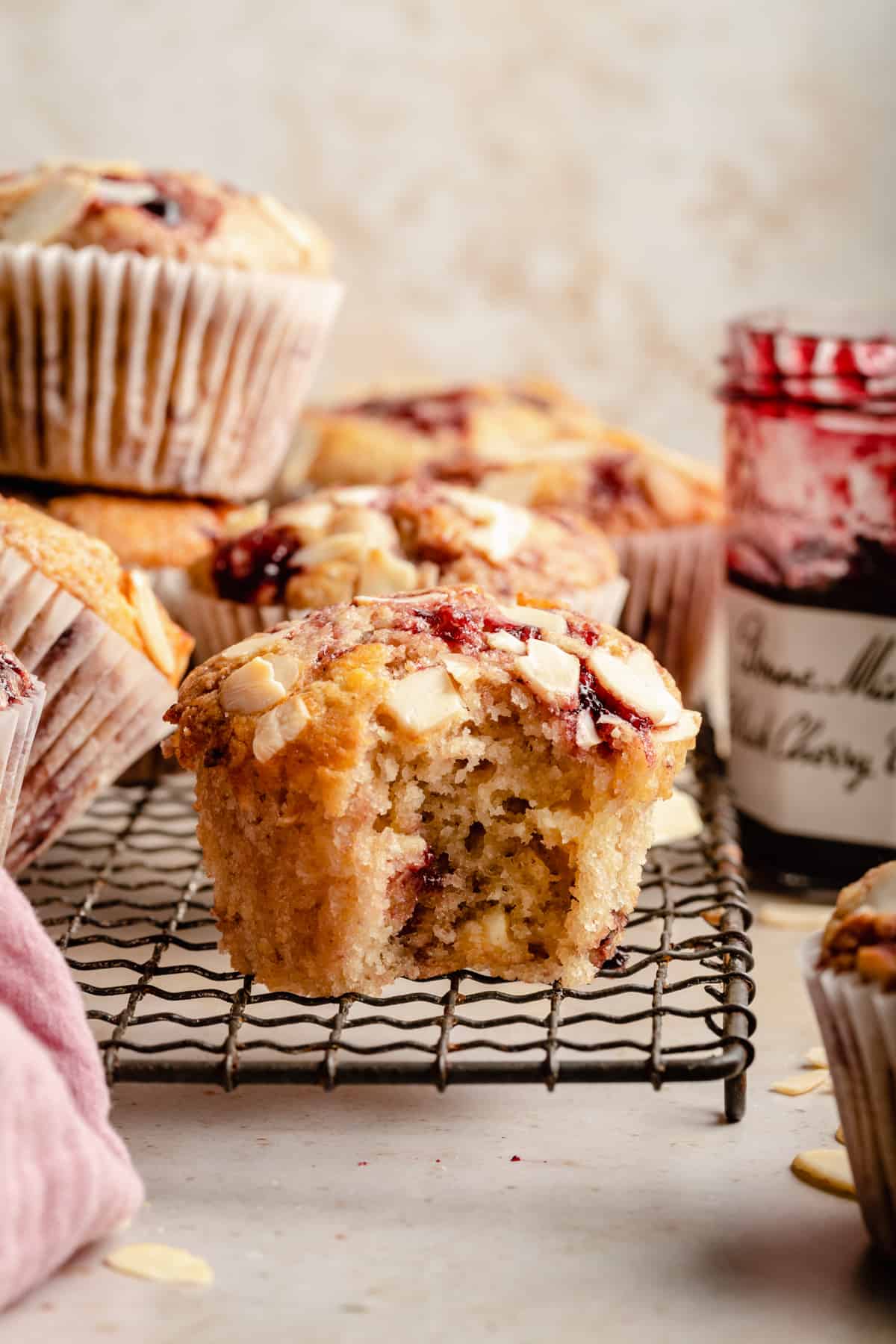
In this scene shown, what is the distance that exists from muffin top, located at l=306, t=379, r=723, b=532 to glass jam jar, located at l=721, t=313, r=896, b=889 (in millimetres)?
411

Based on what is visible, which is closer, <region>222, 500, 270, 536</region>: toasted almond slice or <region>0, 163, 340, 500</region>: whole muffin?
<region>0, 163, 340, 500</region>: whole muffin

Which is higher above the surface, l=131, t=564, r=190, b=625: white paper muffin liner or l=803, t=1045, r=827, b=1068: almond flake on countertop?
l=131, t=564, r=190, b=625: white paper muffin liner

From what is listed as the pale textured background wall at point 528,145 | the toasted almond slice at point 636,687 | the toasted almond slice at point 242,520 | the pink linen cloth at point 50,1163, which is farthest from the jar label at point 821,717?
the pale textured background wall at point 528,145

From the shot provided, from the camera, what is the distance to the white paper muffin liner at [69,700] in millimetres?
1752

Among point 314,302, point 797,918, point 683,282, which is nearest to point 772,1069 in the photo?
point 797,918

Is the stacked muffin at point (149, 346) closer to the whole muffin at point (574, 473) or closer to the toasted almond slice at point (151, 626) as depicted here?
the toasted almond slice at point (151, 626)

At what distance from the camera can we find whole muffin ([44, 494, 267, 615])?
2.32m

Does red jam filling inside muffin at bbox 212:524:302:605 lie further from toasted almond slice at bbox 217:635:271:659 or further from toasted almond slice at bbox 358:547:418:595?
toasted almond slice at bbox 217:635:271:659

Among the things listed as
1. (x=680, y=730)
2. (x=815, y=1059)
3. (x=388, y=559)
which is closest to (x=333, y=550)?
(x=388, y=559)

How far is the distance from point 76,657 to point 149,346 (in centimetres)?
67

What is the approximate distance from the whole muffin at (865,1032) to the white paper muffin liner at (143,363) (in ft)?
4.52

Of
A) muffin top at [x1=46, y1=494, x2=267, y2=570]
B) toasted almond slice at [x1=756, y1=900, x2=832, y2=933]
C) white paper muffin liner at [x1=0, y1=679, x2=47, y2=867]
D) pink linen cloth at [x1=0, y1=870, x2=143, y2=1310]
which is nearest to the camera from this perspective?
pink linen cloth at [x1=0, y1=870, x2=143, y2=1310]

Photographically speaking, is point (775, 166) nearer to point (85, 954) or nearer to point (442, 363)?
point (442, 363)

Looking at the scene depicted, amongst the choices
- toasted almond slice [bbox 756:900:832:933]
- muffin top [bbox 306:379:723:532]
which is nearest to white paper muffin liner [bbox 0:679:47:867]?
toasted almond slice [bbox 756:900:832:933]
